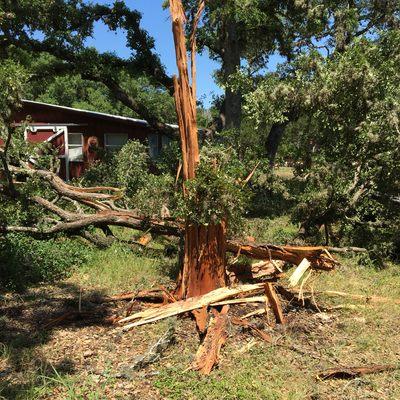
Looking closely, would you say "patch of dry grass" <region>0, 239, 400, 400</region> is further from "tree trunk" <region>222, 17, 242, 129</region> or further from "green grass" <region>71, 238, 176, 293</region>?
"tree trunk" <region>222, 17, 242, 129</region>

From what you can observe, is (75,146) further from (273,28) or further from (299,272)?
(299,272)

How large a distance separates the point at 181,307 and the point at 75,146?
15680 mm

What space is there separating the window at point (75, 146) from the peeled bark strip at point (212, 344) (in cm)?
1575

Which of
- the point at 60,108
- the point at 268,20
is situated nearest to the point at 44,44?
the point at 60,108

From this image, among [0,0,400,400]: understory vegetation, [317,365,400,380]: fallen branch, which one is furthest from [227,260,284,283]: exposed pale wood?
[317,365,400,380]: fallen branch

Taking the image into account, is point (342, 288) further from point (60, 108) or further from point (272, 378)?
point (60, 108)

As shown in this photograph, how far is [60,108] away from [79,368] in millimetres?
16966

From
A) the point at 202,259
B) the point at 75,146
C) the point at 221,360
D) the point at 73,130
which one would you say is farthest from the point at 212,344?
the point at 73,130

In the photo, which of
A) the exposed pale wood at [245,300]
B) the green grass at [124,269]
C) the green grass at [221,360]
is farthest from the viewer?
the green grass at [124,269]

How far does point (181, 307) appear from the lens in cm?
588

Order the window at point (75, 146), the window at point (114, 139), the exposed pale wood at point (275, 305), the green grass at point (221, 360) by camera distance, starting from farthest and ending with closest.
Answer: the window at point (114, 139) < the window at point (75, 146) < the exposed pale wood at point (275, 305) < the green grass at point (221, 360)

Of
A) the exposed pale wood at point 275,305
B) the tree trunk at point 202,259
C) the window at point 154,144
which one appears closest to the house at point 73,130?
the window at point 154,144

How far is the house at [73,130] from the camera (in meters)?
20.0

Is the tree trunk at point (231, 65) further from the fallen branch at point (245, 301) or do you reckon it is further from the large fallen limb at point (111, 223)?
the fallen branch at point (245, 301)
